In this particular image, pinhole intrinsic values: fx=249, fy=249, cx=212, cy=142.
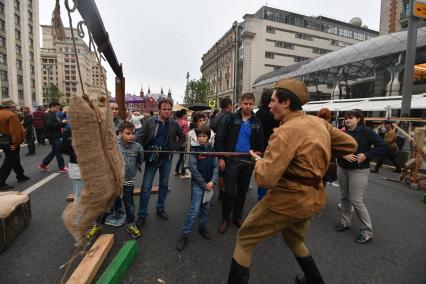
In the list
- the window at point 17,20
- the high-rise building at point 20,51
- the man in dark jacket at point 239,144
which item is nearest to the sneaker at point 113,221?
the man in dark jacket at point 239,144

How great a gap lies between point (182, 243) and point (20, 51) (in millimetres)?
64504

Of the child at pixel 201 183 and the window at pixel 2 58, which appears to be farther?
the window at pixel 2 58

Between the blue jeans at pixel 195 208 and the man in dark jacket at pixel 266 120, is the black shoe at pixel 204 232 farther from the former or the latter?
the man in dark jacket at pixel 266 120

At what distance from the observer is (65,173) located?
23.4 ft

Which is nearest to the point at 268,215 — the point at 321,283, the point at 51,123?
the point at 321,283

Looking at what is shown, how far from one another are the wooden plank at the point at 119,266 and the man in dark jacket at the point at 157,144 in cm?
88

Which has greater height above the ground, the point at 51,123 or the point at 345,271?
the point at 51,123

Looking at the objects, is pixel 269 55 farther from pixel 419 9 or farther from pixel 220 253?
pixel 220 253

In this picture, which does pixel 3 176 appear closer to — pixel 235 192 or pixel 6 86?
pixel 235 192

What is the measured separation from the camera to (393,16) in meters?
29.7

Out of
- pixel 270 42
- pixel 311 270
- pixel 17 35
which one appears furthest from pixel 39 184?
pixel 17 35

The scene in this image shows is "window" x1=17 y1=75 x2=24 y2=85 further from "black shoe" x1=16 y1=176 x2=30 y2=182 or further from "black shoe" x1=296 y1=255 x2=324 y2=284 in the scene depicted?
"black shoe" x1=296 y1=255 x2=324 y2=284

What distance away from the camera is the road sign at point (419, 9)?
29.7 feet

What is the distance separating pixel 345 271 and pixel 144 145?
3134mm
